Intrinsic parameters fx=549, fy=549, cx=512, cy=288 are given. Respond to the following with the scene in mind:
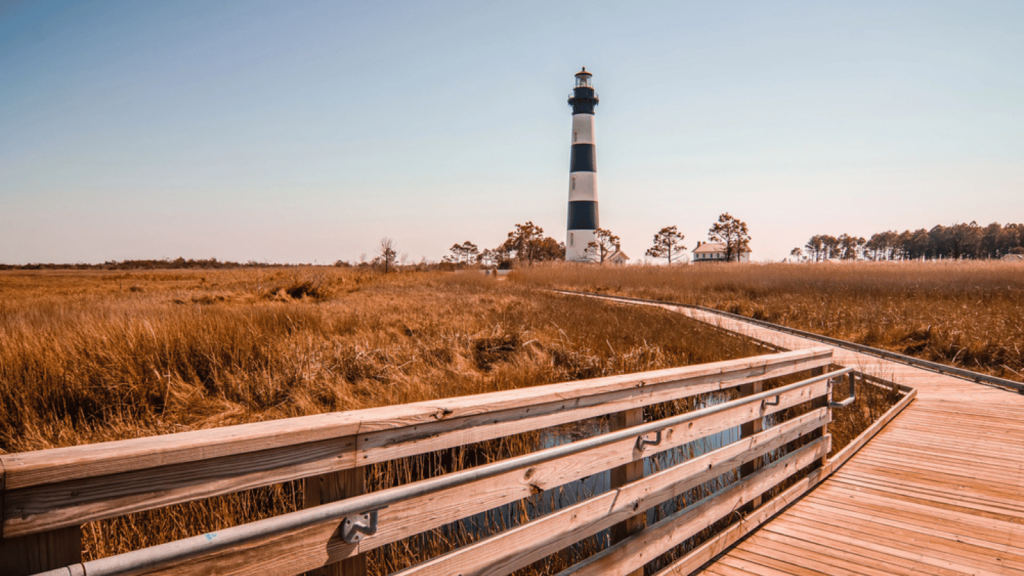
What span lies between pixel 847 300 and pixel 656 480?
14.4 meters

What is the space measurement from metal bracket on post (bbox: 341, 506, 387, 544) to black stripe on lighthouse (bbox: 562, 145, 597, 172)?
36.9m

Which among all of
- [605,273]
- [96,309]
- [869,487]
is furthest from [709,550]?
[605,273]

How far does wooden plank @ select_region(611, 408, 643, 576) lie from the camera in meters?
2.67

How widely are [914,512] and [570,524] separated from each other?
283cm

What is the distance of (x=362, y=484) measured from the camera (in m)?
1.79

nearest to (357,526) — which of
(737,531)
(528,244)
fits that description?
(737,531)

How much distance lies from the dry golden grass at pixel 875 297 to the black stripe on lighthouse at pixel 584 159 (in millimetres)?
10536

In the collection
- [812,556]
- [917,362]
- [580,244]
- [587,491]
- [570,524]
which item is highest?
[580,244]

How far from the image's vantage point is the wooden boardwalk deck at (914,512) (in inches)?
120

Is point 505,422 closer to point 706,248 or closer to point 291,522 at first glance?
point 291,522

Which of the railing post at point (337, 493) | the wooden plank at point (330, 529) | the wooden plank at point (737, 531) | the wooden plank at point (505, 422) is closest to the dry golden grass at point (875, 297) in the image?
the wooden plank at point (737, 531)

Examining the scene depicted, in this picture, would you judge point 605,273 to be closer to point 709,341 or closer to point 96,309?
point 709,341

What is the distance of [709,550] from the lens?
3.08m

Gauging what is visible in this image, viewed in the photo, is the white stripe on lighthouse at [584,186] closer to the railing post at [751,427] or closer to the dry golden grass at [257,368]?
the dry golden grass at [257,368]
